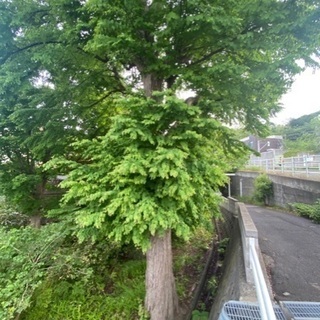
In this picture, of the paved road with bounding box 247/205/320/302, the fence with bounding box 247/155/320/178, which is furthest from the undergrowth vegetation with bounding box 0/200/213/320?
the fence with bounding box 247/155/320/178

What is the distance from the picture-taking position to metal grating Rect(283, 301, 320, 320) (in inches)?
75.4

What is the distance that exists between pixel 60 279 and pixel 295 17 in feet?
20.2

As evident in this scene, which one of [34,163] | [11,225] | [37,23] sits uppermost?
[37,23]

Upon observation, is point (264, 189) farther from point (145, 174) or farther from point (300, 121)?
point (300, 121)

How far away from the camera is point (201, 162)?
309cm

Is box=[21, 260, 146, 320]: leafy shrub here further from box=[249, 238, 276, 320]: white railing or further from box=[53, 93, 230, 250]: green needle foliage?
box=[249, 238, 276, 320]: white railing

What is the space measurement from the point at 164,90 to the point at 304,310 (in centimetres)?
302

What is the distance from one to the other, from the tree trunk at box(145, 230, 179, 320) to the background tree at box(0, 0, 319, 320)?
2 cm

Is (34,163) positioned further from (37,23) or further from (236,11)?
(236,11)

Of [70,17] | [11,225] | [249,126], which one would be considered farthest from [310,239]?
[11,225]

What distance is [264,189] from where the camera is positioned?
488 inches

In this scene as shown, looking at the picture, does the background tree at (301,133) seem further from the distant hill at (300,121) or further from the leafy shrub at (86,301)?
the leafy shrub at (86,301)

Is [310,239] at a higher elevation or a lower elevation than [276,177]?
lower

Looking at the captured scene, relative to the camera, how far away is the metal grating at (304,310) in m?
1.91
